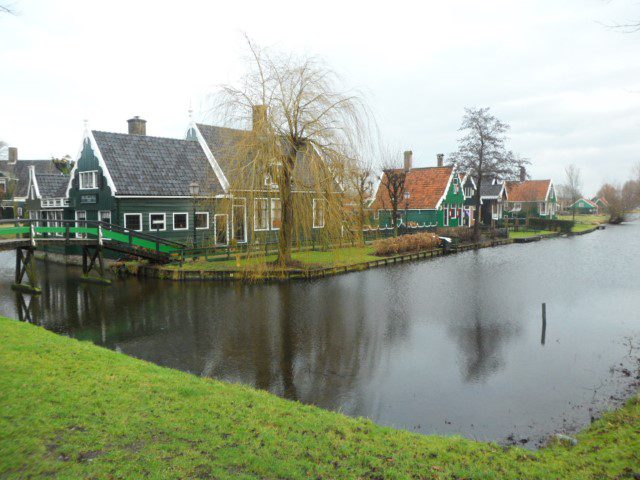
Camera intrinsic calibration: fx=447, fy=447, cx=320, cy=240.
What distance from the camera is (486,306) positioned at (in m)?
16.6

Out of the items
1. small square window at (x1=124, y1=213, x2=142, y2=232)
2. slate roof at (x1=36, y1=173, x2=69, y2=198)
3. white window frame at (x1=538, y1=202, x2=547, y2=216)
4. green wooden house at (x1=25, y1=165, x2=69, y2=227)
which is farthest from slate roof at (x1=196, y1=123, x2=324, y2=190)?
white window frame at (x1=538, y1=202, x2=547, y2=216)

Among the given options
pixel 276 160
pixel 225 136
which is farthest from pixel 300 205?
pixel 225 136

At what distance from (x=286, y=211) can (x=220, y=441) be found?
50.2ft

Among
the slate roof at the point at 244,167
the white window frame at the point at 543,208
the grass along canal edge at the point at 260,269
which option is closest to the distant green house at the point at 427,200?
the grass along canal edge at the point at 260,269

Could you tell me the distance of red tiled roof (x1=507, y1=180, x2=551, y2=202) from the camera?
66.9 m

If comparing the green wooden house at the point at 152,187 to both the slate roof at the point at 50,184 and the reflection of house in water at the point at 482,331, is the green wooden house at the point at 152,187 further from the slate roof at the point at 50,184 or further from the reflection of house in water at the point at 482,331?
the reflection of house in water at the point at 482,331

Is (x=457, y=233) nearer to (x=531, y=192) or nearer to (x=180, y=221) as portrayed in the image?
(x=180, y=221)

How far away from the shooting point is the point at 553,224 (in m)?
57.5

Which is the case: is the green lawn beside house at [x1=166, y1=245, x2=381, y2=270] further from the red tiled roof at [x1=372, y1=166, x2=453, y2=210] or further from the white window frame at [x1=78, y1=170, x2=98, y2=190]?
the red tiled roof at [x1=372, y1=166, x2=453, y2=210]

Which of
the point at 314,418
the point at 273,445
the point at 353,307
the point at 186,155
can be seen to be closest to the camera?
the point at 273,445

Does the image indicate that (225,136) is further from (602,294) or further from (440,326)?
(602,294)

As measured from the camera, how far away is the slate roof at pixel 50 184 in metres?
32.2

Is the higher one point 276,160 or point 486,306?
point 276,160

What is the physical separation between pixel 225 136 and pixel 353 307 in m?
9.95
